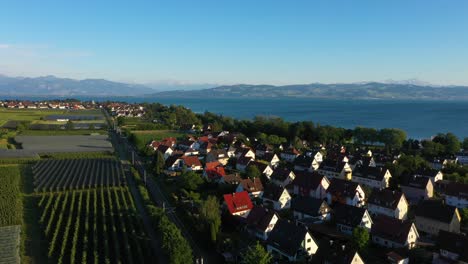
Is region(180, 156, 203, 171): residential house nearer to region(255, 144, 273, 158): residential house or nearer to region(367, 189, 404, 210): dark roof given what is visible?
region(255, 144, 273, 158): residential house

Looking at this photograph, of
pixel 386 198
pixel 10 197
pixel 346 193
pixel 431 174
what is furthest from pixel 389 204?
pixel 10 197

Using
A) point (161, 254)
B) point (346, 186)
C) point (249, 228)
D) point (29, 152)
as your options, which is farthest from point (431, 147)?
point (29, 152)

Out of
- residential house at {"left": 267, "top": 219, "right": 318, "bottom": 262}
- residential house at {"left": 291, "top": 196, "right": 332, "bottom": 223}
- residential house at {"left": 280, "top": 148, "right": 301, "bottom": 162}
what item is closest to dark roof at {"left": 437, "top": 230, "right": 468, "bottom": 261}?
residential house at {"left": 267, "top": 219, "right": 318, "bottom": 262}

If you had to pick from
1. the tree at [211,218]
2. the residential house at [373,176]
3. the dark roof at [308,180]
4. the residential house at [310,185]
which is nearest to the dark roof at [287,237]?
the tree at [211,218]

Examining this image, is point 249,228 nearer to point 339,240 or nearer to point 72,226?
point 339,240

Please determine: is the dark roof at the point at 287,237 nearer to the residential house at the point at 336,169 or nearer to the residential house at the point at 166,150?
the residential house at the point at 336,169

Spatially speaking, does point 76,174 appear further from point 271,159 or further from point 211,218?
point 271,159
